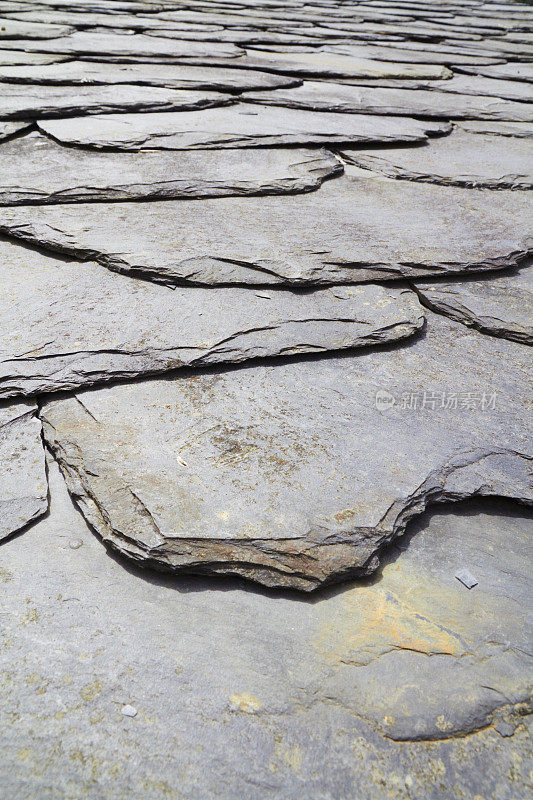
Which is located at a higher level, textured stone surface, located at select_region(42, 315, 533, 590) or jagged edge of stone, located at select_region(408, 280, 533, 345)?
jagged edge of stone, located at select_region(408, 280, 533, 345)

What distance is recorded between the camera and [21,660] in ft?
2.02

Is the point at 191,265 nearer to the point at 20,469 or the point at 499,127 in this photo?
the point at 20,469

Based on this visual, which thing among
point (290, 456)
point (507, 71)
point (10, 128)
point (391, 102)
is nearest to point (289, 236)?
point (290, 456)

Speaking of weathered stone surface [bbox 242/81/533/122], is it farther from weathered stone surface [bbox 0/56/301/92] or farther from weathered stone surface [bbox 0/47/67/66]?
weathered stone surface [bbox 0/47/67/66]

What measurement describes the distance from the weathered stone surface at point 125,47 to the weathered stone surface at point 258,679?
2154mm

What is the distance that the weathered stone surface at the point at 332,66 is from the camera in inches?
92.8

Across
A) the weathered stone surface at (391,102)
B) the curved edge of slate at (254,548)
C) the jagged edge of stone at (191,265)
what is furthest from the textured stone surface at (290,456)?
the weathered stone surface at (391,102)

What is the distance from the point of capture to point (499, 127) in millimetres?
2062

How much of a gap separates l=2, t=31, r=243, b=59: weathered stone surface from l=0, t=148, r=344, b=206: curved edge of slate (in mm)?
1206

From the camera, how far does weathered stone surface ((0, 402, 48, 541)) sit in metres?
0.76

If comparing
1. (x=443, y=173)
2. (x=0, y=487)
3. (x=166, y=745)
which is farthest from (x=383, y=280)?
(x=166, y=745)

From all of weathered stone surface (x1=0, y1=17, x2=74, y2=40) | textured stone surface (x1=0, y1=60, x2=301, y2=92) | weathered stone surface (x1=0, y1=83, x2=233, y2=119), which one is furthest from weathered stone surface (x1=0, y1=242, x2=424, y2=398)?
weathered stone surface (x1=0, y1=17, x2=74, y2=40)

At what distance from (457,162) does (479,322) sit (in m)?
0.81

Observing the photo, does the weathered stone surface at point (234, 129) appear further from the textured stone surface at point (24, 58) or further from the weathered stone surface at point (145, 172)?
the textured stone surface at point (24, 58)
